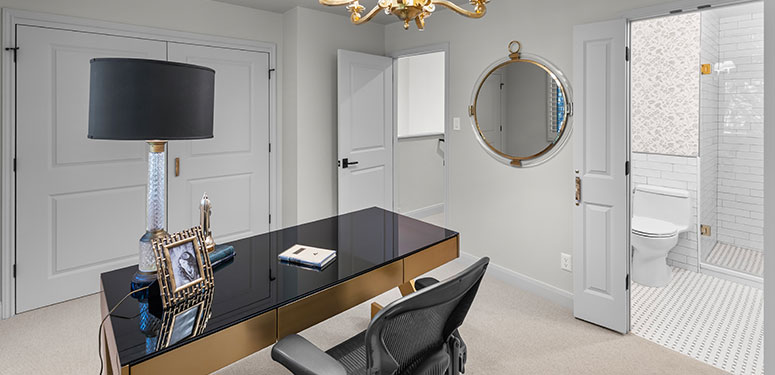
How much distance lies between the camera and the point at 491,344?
240cm

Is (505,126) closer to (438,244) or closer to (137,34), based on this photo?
(438,244)

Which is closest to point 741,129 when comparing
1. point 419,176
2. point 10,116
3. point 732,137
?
point 732,137

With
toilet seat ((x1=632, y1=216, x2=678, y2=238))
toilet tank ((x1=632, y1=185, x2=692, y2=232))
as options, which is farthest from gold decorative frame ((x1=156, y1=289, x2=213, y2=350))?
toilet tank ((x1=632, y1=185, x2=692, y2=232))

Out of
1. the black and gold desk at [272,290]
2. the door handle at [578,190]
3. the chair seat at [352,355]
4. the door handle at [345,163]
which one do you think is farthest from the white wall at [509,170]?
the chair seat at [352,355]

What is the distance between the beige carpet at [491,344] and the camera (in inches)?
85.0

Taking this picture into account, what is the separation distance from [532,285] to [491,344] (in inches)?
36.1

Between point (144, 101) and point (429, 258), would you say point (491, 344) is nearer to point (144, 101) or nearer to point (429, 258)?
point (429, 258)

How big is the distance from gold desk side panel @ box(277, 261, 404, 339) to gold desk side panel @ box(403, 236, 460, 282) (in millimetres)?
54

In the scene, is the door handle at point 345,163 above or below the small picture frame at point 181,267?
above

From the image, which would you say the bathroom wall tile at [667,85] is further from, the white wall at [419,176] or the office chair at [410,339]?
the office chair at [410,339]

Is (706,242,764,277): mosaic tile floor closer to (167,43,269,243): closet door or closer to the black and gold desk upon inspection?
the black and gold desk

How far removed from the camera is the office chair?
108 centimetres

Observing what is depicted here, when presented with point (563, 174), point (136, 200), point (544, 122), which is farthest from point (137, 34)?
point (563, 174)
